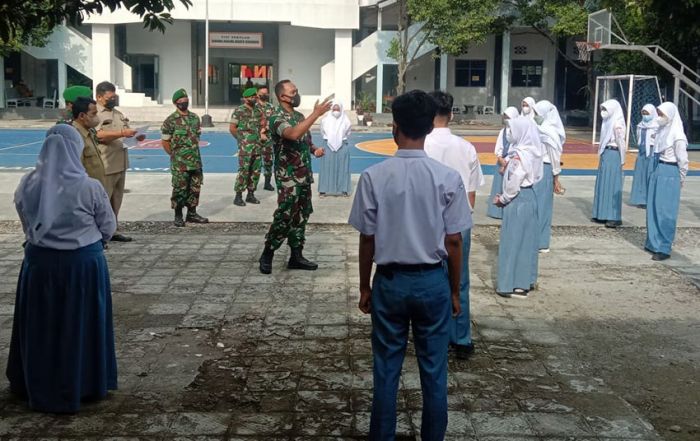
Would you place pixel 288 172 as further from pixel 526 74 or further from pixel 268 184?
pixel 526 74

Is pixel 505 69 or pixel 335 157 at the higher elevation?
pixel 505 69

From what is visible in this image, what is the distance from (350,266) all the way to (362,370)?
304 cm

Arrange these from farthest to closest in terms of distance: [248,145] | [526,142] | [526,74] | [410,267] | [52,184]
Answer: [526,74]
[248,145]
[526,142]
[52,184]
[410,267]

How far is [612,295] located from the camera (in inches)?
283

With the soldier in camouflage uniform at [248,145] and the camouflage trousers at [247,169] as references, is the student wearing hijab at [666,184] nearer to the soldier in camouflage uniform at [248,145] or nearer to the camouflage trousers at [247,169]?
the soldier in camouflage uniform at [248,145]

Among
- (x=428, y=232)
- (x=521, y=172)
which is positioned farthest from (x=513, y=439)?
(x=521, y=172)

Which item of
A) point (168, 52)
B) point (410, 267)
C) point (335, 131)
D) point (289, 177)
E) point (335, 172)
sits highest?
point (168, 52)

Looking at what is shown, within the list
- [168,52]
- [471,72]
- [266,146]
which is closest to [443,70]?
[471,72]

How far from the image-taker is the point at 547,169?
878cm

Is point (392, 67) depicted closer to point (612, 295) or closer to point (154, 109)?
point (154, 109)

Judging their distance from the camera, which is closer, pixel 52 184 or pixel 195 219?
pixel 52 184

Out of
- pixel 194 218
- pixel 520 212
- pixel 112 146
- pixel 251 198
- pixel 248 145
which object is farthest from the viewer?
pixel 251 198

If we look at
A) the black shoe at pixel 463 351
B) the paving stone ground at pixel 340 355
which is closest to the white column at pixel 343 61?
the paving stone ground at pixel 340 355

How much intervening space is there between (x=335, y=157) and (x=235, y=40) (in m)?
24.4
